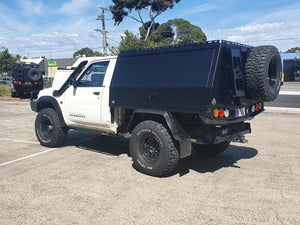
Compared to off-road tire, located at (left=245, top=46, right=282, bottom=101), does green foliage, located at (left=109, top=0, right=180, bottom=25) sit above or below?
above

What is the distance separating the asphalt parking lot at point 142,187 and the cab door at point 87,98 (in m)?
0.82

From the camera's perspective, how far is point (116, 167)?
17.8ft

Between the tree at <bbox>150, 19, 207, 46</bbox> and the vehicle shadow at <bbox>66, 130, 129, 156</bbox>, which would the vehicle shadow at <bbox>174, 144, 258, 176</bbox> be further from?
the tree at <bbox>150, 19, 207, 46</bbox>

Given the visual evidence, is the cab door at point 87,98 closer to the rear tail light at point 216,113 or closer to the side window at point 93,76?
the side window at point 93,76

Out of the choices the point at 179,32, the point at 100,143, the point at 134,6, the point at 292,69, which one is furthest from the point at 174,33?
the point at 100,143

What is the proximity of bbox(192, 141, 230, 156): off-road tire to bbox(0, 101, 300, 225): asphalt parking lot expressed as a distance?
0.67 ft

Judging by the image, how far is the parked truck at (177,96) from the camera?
438 cm

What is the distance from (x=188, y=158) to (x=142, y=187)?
6.21 feet

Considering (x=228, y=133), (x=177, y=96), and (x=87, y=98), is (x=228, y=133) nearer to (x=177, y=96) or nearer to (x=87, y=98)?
(x=177, y=96)

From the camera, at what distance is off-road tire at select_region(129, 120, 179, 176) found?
464 centimetres

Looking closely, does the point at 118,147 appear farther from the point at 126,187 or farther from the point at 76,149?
the point at 126,187

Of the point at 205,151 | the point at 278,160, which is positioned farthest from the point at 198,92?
the point at 278,160

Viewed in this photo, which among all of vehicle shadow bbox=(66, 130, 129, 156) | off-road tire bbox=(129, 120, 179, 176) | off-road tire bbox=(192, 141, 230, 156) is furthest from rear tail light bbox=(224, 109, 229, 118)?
vehicle shadow bbox=(66, 130, 129, 156)

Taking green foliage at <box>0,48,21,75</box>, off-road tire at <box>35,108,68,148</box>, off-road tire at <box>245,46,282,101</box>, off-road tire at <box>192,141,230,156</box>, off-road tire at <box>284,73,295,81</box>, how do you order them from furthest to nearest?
green foliage at <box>0,48,21,75</box>
off-road tire at <box>284,73,295,81</box>
off-road tire at <box>35,108,68,148</box>
off-road tire at <box>192,141,230,156</box>
off-road tire at <box>245,46,282,101</box>
